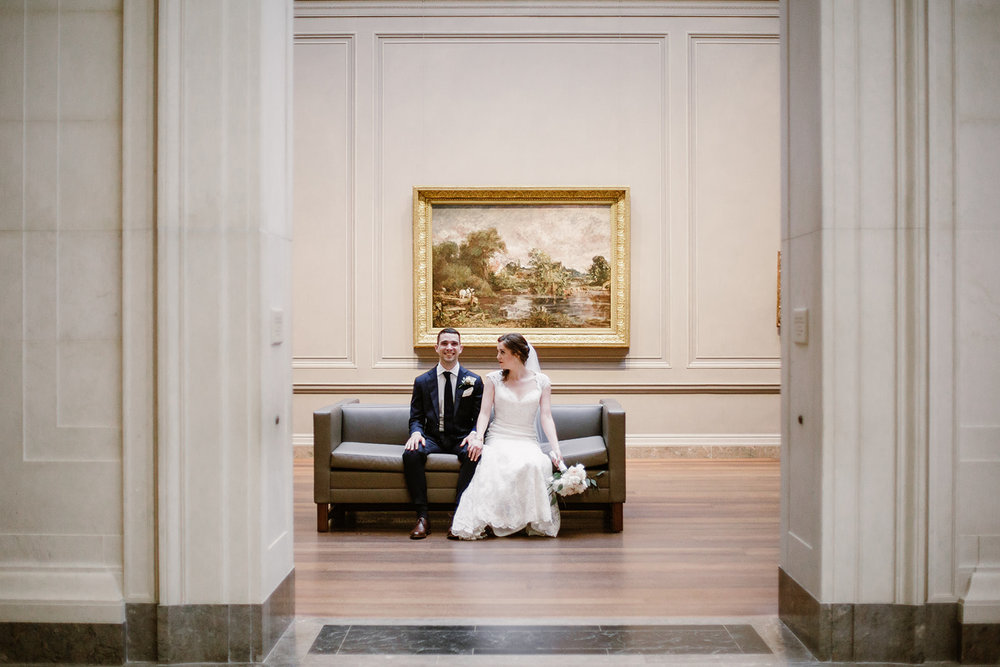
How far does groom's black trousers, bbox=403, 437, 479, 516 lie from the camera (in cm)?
628

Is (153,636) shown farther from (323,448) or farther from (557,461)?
(557,461)

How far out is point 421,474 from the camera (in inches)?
249

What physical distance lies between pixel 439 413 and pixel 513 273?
289 centimetres

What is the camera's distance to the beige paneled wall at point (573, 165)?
30.2 feet

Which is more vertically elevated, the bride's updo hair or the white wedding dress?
the bride's updo hair

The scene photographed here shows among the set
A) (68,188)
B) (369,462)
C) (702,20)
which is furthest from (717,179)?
(68,188)

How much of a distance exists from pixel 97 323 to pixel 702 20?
303 inches

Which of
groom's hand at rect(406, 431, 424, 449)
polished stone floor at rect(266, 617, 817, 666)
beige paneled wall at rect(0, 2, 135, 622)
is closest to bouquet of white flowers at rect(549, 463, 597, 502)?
groom's hand at rect(406, 431, 424, 449)

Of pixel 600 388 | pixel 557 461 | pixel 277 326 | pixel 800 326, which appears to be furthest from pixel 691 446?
pixel 277 326

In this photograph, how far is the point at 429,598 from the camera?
4.61 metres

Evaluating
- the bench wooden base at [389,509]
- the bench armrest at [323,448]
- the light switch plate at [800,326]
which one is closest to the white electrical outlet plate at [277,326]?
the light switch plate at [800,326]

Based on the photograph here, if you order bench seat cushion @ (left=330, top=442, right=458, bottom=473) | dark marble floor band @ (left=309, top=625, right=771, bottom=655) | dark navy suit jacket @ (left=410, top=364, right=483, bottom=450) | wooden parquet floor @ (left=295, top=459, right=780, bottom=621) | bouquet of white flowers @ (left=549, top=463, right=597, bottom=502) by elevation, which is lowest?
wooden parquet floor @ (left=295, top=459, right=780, bottom=621)

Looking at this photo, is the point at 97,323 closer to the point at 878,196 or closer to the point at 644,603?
the point at 644,603

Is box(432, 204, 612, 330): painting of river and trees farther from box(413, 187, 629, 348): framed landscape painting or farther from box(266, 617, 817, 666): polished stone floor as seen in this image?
box(266, 617, 817, 666): polished stone floor
